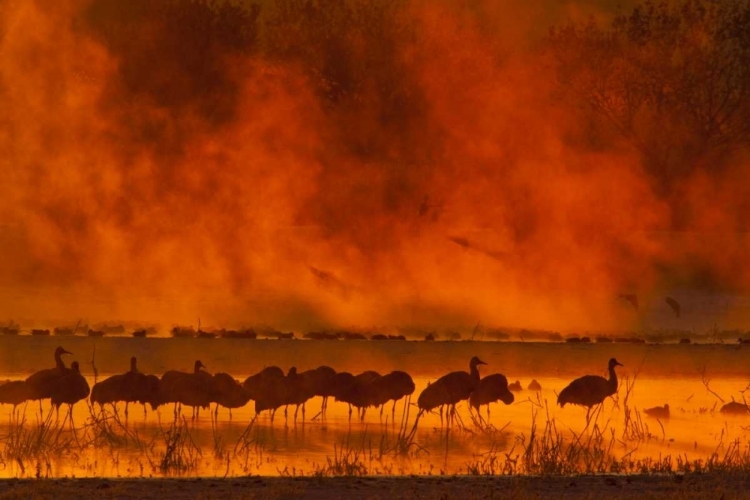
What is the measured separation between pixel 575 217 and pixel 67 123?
16385mm

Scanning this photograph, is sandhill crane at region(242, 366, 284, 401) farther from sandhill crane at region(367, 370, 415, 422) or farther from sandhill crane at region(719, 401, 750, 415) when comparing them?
sandhill crane at region(719, 401, 750, 415)

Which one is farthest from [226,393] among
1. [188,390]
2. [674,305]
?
[674,305]

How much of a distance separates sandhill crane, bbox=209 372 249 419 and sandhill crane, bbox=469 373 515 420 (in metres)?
2.44

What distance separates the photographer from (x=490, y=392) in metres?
18.8

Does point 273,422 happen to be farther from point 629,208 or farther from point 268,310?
point 629,208

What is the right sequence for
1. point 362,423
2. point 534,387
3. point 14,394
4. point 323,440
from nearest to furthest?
point 323,440, point 14,394, point 362,423, point 534,387

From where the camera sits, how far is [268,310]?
41625 millimetres

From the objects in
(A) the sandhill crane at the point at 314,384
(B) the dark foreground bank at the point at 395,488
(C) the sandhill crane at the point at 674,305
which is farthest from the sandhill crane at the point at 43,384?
(C) the sandhill crane at the point at 674,305

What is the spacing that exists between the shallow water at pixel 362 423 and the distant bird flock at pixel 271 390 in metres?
0.23

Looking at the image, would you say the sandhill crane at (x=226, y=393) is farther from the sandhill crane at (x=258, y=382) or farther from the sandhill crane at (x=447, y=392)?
the sandhill crane at (x=447, y=392)

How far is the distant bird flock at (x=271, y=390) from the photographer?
17.8 metres

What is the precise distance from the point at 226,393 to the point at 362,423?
146 centimetres

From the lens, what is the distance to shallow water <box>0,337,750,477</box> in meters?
14.3

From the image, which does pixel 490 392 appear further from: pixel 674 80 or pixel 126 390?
pixel 674 80
